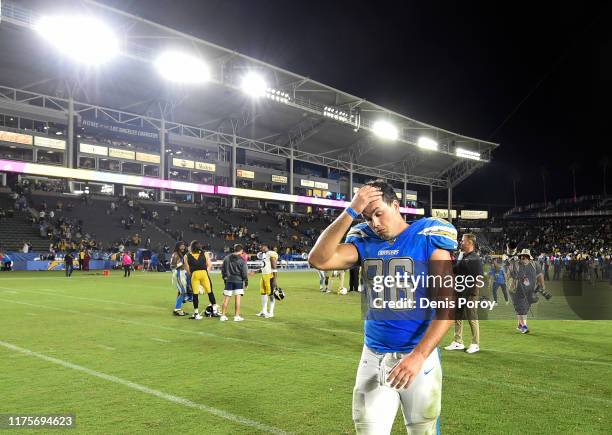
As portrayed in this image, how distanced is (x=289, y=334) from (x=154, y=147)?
41.5m

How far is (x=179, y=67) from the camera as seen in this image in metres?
38.0

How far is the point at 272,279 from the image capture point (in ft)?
46.0

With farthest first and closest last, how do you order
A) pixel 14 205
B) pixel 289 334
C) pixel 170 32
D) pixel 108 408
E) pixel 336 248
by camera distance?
pixel 14 205
pixel 170 32
pixel 289 334
pixel 108 408
pixel 336 248

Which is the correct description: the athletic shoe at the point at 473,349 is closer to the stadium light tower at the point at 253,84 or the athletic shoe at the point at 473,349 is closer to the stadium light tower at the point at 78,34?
the stadium light tower at the point at 78,34

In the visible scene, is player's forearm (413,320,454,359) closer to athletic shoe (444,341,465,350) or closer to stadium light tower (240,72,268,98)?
athletic shoe (444,341,465,350)

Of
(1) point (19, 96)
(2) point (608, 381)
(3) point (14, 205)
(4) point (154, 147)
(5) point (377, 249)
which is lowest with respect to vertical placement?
(2) point (608, 381)

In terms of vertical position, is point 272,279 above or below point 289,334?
above

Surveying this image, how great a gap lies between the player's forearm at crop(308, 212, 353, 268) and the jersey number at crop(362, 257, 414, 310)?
305 millimetres

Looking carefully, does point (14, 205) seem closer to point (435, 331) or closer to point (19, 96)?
point (19, 96)

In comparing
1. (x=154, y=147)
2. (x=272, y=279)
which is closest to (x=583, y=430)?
(x=272, y=279)

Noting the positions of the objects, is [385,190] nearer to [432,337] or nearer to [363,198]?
[363,198]

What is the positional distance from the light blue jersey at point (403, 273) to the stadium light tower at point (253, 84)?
134ft

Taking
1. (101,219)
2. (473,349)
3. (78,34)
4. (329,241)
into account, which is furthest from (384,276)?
(101,219)

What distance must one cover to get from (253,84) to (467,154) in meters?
36.2
